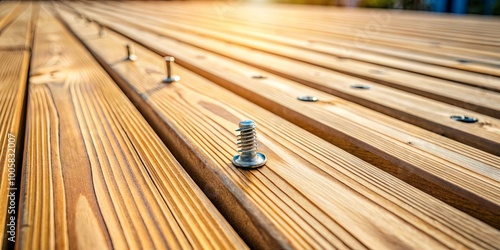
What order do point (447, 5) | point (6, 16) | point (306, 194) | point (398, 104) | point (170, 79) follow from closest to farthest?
1. point (306, 194)
2. point (398, 104)
3. point (170, 79)
4. point (6, 16)
5. point (447, 5)

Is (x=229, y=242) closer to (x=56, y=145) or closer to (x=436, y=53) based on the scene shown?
(x=56, y=145)

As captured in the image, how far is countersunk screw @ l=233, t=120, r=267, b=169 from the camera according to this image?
0.64 metres

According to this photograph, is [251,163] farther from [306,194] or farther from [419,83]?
[419,83]

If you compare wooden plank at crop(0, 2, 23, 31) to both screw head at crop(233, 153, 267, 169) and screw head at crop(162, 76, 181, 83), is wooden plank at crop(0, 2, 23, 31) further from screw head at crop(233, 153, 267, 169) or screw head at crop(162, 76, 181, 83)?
screw head at crop(233, 153, 267, 169)

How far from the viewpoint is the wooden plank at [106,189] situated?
1.65 feet

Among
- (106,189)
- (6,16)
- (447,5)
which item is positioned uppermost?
(447,5)

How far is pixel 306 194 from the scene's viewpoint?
1.95 feet

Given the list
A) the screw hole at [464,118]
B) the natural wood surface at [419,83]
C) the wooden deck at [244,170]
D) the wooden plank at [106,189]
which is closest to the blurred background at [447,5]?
the natural wood surface at [419,83]

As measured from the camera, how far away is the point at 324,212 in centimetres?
55

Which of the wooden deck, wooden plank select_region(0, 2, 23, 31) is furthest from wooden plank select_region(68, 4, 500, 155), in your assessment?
wooden plank select_region(0, 2, 23, 31)

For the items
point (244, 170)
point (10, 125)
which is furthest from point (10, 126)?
point (244, 170)

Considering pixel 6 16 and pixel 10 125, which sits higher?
pixel 6 16

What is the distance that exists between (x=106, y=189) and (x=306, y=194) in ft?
1.15

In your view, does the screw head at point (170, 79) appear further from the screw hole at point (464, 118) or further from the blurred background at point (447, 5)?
the blurred background at point (447, 5)
